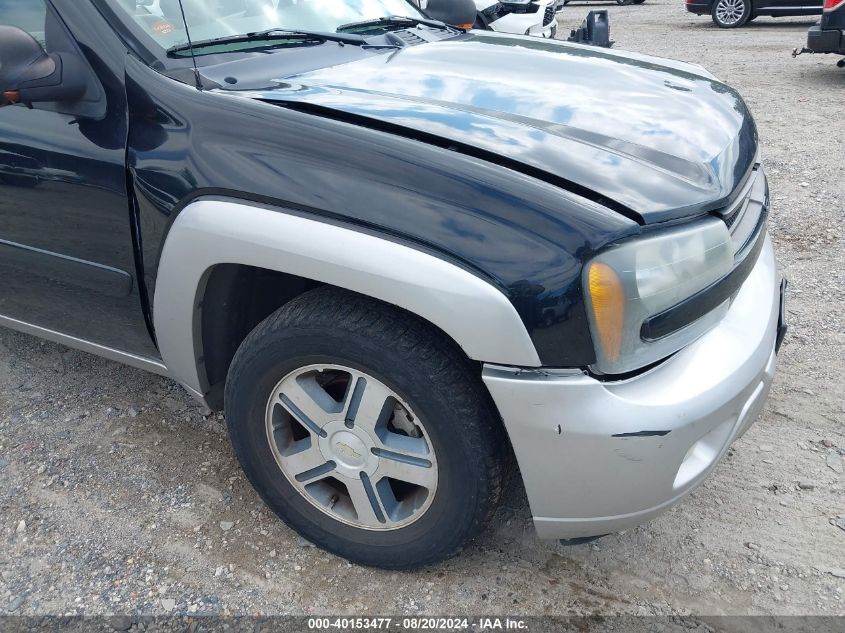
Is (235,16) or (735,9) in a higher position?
(235,16)

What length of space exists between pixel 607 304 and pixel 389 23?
176 cm

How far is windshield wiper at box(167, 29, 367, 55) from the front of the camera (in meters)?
2.06

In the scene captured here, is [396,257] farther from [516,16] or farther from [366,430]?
[516,16]

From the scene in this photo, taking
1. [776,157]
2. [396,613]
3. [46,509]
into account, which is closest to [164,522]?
[46,509]

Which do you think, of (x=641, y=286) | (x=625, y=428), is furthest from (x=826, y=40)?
(x=625, y=428)

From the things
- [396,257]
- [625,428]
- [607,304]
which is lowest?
[625,428]

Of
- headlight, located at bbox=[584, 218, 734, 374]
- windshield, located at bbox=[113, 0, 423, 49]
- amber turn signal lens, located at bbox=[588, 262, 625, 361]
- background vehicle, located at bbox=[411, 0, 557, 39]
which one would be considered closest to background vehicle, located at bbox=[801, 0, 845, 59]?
background vehicle, located at bbox=[411, 0, 557, 39]

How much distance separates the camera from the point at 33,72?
188 centimetres

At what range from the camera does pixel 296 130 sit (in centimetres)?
170

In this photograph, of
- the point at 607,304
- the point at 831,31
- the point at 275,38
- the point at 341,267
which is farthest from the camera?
the point at 831,31

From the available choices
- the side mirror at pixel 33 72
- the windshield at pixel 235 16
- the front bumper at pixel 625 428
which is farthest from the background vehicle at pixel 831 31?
the side mirror at pixel 33 72

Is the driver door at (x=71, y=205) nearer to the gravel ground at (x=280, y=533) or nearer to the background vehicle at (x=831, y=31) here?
the gravel ground at (x=280, y=533)

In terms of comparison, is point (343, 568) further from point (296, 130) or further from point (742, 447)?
point (742, 447)

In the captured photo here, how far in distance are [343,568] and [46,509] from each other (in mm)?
996
